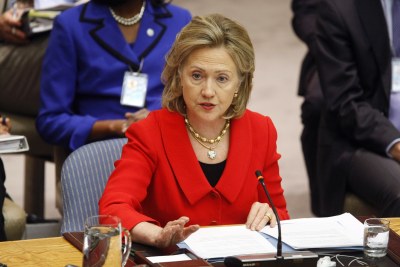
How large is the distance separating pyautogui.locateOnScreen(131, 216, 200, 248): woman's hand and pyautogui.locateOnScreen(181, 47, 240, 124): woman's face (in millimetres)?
465

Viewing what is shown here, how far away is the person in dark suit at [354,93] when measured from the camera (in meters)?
4.81

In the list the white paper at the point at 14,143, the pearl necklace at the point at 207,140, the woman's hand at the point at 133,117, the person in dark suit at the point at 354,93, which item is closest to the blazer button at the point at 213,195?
the pearl necklace at the point at 207,140

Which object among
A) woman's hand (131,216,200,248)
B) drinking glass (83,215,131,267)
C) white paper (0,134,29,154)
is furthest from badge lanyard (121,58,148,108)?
drinking glass (83,215,131,267)

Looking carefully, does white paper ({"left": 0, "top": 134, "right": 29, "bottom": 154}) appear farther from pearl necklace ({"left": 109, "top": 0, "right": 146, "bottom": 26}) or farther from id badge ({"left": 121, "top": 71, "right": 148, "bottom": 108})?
pearl necklace ({"left": 109, "top": 0, "right": 146, "bottom": 26})

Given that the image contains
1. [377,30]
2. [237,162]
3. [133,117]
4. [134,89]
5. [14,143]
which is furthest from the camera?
[377,30]

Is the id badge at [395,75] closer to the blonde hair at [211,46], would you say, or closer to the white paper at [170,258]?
the blonde hair at [211,46]

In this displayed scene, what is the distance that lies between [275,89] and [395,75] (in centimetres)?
383

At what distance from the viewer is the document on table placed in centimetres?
313

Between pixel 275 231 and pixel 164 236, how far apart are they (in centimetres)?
37

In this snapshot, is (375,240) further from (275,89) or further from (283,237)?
(275,89)

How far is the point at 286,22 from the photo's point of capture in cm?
1084

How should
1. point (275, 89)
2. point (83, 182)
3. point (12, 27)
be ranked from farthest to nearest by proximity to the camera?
1. point (275, 89)
2. point (12, 27)
3. point (83, 182)

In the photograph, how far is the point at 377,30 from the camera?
487cm

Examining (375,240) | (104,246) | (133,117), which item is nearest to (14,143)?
(133,117)
